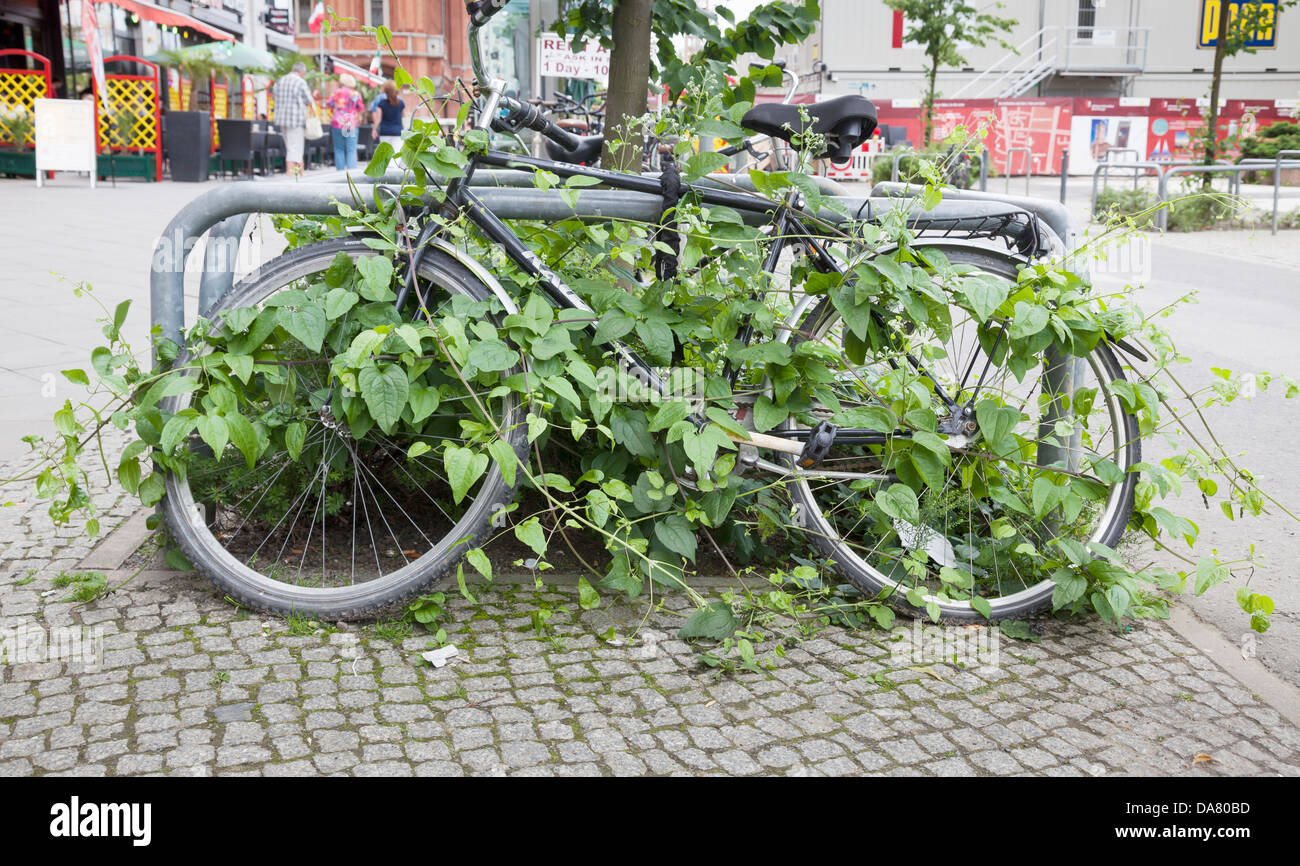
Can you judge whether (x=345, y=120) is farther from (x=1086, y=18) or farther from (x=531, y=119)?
(x=1086, y=18)

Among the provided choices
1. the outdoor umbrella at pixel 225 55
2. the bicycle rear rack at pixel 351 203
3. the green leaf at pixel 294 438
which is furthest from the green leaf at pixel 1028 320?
the outdoor umbrella at pixel 225 55

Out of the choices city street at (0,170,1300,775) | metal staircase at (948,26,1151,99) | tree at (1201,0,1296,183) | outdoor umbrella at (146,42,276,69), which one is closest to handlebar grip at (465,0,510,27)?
city street at (0,170,1300,775)

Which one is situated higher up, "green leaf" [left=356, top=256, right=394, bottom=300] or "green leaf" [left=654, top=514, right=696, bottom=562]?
"green leaf" [left=356, top=256, right=394, bottom=300]

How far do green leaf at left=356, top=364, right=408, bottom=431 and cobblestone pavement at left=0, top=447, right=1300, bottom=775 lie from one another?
22.7 inches

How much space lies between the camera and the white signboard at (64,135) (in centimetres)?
1627

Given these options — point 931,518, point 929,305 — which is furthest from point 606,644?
point 929,305

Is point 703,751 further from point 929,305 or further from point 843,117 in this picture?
point 843,117

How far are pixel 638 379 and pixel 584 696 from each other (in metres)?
0.85

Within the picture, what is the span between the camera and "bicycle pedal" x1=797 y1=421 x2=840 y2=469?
3.16 meters

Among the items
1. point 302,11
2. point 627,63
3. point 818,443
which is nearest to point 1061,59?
point 302,11

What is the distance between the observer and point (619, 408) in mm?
3117

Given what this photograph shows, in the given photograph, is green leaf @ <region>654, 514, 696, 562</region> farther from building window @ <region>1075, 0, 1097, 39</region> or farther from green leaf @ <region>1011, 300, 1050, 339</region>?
building window @ <region>1075, 0, 1097, 39</region>

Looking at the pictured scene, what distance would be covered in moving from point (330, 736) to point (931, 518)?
1.71m

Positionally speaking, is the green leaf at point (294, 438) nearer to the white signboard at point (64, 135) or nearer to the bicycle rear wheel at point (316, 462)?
the bicycle rear wheel at point (316, 462)
